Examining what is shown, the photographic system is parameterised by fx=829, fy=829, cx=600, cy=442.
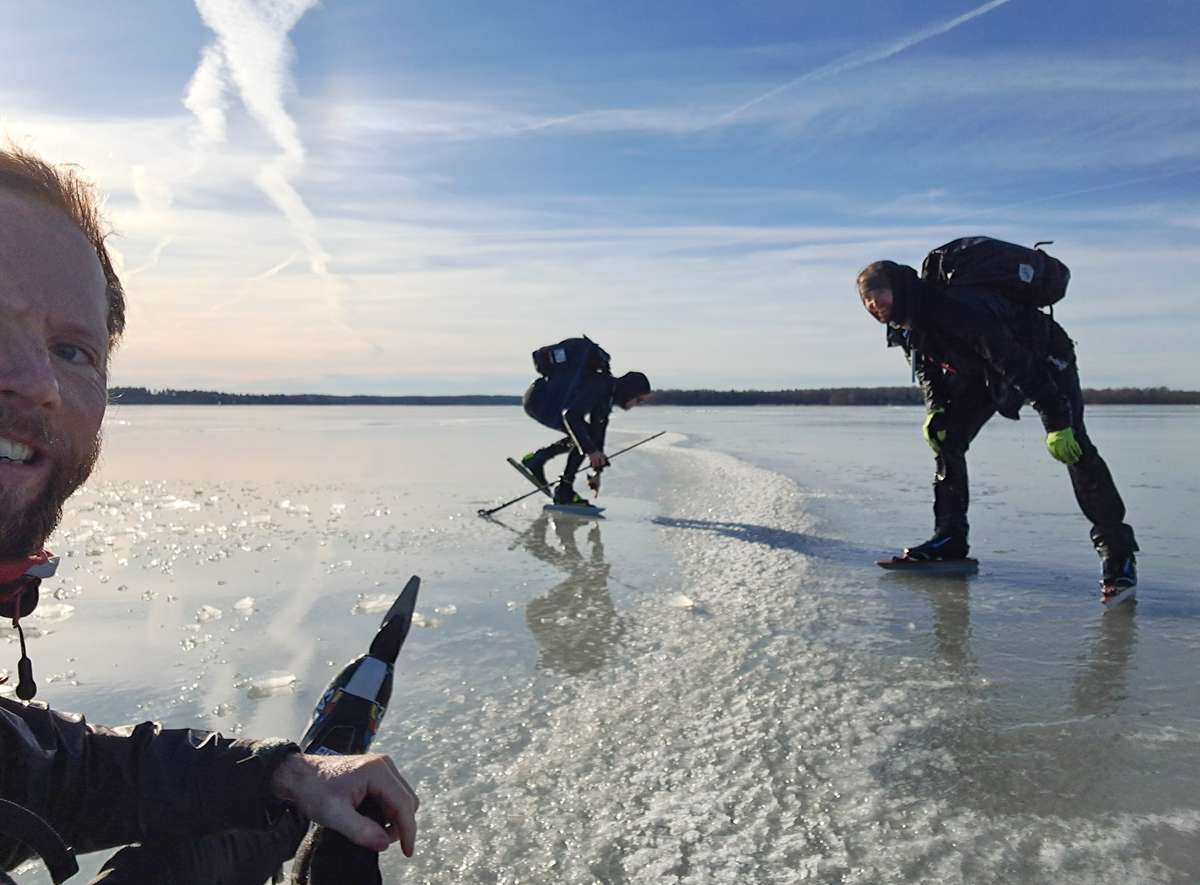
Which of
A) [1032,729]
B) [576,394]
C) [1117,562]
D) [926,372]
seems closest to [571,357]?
[576,394]

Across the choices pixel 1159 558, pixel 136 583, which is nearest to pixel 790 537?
pixel 1159 558

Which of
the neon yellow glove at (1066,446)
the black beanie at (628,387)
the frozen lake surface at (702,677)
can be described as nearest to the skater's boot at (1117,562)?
the frozen lake surface at (702,677)

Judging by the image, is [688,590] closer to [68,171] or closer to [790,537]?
[790,537]

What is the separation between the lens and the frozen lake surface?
1846mm

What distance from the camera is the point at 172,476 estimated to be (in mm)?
9898

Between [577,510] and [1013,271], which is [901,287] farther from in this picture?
[577,510]

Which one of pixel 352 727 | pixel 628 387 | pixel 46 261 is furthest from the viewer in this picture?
pixel 628 387

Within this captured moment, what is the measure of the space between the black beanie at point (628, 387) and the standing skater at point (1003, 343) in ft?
12.7

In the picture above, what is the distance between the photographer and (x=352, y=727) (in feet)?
6.07

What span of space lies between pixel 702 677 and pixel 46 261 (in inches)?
89.0

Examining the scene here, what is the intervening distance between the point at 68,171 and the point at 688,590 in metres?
3.29

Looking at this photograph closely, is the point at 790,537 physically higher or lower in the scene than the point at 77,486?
lower

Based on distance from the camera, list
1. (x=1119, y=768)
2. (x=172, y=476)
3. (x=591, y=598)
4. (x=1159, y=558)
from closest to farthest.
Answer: (x=1119, y=768), (x=591, y=598), (x=1159, y=558), (x=172, y=476)

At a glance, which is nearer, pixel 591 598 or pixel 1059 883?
pixel 1059 883
